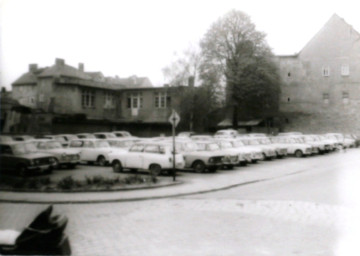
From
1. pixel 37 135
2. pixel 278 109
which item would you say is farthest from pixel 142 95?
pixel 278 109

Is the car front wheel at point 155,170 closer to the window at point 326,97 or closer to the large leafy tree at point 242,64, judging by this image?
the large leafy tree at point 242,64

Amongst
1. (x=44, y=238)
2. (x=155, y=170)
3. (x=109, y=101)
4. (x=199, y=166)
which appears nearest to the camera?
(x=44, y=238)

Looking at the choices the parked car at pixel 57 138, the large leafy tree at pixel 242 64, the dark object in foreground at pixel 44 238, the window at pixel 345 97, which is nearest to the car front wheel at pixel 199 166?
the large leafy tree at pixel 242 64

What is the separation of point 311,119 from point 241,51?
193 cm

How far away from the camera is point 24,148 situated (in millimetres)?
7094

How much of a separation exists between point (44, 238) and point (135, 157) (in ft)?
27.5

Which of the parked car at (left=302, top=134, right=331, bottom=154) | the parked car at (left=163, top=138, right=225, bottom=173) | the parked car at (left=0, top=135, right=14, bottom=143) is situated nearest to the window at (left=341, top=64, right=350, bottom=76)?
the parked car at (left=302, top=134, right=331, bottom=154)

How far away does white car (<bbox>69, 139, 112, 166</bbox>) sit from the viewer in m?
9.23

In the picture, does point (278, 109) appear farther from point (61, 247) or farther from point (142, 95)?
point (61, 247)

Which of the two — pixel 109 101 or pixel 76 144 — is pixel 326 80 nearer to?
pixel 109 101

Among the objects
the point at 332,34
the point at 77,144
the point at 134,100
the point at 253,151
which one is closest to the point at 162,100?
the point at 134,100

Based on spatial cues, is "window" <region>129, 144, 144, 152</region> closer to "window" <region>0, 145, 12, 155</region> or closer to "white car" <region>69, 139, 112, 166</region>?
"white car" <region>69, 139, 112, 166</region>

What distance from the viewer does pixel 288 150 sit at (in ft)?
67.3

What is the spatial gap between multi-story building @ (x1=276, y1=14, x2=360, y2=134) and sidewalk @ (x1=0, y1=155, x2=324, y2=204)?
3.82m
